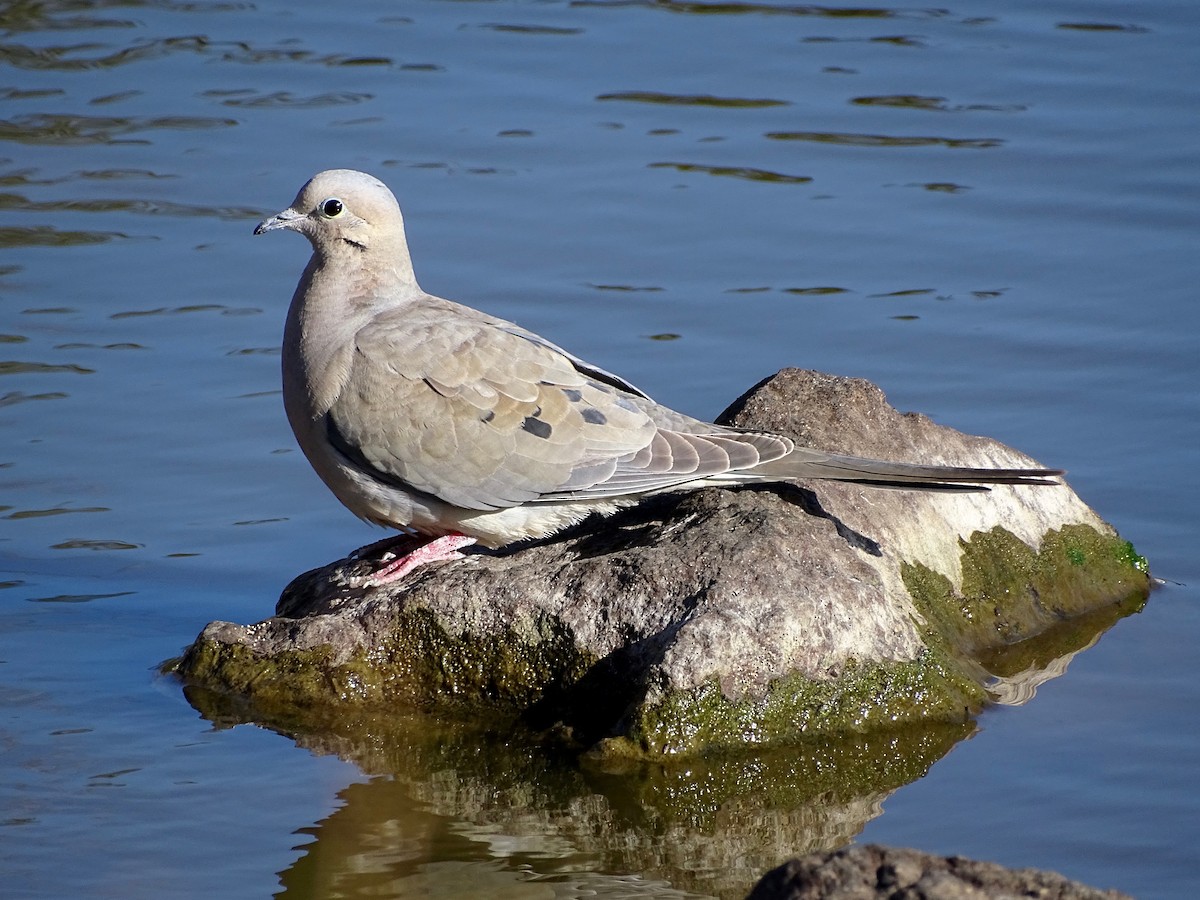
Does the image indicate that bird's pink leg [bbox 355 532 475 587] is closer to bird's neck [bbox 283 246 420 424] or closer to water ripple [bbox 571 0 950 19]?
bird's neck [bbox 283 246 420 424]

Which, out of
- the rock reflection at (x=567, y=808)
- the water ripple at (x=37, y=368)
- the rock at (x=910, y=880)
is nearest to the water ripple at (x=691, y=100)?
the water ripple at (x=37, y=368)

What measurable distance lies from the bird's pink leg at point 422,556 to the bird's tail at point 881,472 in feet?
3.64

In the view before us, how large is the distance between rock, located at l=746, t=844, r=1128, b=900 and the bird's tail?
222 cm

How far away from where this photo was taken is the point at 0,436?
27.4ft

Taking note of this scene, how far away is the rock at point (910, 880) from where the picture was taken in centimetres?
355

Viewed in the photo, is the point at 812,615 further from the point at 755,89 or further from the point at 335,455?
the point at 755,89

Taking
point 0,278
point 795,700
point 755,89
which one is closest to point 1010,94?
point 755,89

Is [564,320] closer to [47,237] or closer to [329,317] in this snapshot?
[329,317]

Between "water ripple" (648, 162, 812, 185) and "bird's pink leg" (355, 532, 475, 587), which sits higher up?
"water ripple" (648, 162, 812, 185)

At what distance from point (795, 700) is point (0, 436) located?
4.65 m

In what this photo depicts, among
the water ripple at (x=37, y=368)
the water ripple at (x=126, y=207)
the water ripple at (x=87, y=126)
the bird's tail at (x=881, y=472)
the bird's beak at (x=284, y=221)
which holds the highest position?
the bird's beak at (x=284, y=221)

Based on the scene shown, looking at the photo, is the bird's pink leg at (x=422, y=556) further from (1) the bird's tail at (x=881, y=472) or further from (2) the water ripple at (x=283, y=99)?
(2) the water ripple at (x=283, y=99)

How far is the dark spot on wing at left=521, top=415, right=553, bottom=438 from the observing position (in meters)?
6.07

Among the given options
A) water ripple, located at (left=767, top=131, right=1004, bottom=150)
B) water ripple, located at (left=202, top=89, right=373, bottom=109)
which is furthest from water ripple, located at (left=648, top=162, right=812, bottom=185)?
water ripple, located at (left=202, top=89, right=373, bottom=109)
